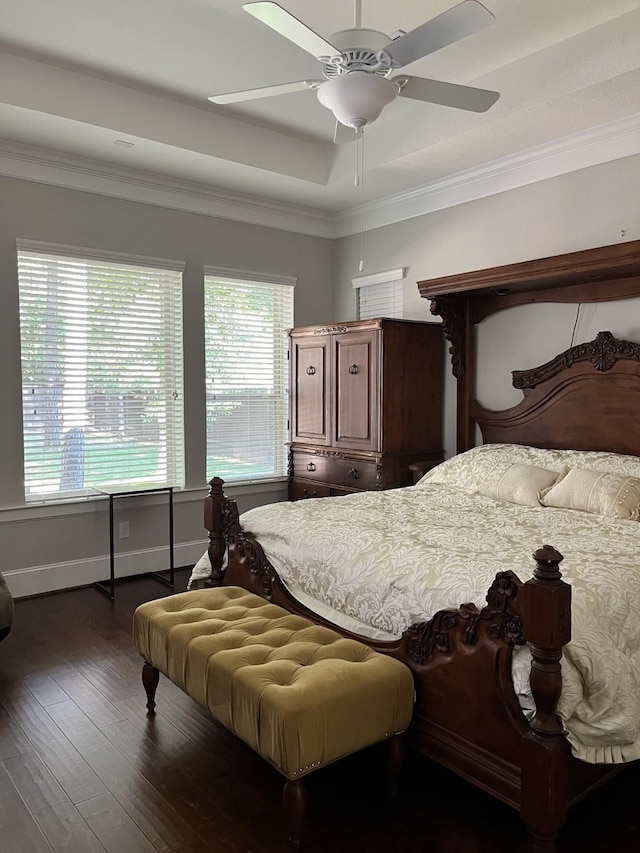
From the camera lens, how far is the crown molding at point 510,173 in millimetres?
3684

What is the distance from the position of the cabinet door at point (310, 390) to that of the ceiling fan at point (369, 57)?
2406 millimetres

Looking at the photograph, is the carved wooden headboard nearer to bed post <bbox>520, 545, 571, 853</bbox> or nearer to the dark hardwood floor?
the dark hardwood floor

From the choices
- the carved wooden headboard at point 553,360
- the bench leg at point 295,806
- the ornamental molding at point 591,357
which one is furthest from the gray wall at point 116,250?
the bench leg at point 295,806

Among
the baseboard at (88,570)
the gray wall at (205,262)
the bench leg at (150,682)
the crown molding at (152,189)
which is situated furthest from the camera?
the baseboard at (88,570)

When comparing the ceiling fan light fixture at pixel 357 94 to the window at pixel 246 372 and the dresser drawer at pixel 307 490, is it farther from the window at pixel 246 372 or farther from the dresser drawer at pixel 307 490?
the dresser drawer at pixel 307 490

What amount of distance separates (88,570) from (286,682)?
2.92 meters

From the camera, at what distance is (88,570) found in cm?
452

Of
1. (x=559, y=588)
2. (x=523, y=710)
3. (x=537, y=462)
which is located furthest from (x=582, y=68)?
(x=523, y=710)

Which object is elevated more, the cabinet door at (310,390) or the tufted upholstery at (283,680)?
the cabinet door at (310,390)

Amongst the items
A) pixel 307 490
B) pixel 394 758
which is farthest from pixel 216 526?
pixel 307 490

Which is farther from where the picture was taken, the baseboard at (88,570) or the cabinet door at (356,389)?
the cabinet door at (356,389)

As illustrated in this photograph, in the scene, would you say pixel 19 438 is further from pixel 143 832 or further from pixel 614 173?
pixel 614 173

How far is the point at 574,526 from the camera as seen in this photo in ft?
9.36

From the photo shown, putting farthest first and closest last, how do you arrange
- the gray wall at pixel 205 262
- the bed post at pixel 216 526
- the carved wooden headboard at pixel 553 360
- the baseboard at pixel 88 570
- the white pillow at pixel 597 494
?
the baseboard at pixel 88 570 < the gray wall at pixel 205 262 < the carved wooden headboard at pixel 553 360 < the bed post at pixel 216 526 < the white pillow at pixel 597 494
